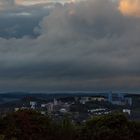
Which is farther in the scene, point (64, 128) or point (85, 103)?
point (85, 103)

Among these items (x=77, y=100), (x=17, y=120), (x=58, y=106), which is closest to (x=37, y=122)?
(x=17, y=120)

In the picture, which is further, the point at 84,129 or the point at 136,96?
the point at 136,96

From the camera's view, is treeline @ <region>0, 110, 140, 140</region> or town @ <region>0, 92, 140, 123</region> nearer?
treeline @ <region>0, 110, 140, 140</region>

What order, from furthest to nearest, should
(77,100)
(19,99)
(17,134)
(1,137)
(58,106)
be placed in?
(77,100) < (19,99) < (58,106) < (17,134) < (1,137)

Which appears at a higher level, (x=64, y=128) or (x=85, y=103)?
(x=85, y=103)

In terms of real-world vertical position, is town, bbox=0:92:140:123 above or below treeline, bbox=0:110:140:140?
above

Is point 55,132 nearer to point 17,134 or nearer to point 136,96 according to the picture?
point 17,134

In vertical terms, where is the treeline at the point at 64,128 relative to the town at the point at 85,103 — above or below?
below

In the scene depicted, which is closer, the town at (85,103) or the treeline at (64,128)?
the treeline at (64,128)
